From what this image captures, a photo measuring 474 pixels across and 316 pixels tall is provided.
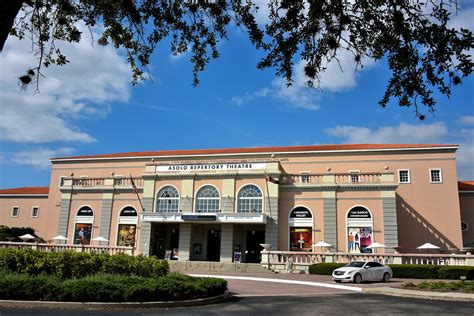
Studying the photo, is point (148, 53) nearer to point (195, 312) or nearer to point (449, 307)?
point (195, 312)

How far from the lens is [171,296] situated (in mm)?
14711

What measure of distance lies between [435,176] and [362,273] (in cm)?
2337

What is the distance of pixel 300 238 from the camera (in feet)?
128

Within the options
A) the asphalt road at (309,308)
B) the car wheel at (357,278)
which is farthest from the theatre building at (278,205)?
the asphalt road at (309,308)

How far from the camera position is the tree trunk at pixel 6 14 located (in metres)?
4.02

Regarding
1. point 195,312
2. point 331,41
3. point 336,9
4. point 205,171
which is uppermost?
point 205,171

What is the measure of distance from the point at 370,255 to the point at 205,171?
17.2 meters

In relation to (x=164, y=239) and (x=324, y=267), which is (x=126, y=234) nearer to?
(x=164, y=239)

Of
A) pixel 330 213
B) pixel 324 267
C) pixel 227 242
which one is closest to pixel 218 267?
pixel 227 242

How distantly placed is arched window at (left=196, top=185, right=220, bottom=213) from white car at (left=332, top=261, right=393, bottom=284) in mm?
17522

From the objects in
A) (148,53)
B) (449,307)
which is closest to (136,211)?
(449,307)

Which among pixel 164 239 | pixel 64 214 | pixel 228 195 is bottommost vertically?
pixel 164 239

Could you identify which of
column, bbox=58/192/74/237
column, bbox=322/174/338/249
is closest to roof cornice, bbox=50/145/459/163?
column, bbox=322/174/338/249

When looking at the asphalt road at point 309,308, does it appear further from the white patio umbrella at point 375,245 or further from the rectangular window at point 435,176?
the rectangular window at point 435,176
